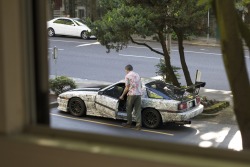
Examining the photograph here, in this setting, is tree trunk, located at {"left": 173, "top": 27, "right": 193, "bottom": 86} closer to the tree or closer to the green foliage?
the tree

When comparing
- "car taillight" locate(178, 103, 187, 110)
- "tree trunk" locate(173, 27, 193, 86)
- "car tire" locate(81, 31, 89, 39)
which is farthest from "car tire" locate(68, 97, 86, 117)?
"tree trunk" locate(173, 27, 193, 86)

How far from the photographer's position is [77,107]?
16.5 feet

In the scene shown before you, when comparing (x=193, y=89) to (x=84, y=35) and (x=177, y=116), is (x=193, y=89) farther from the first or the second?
(x=84, y=35)

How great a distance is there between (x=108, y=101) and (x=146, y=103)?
47cm

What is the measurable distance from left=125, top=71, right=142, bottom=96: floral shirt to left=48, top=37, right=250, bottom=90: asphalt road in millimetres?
1130

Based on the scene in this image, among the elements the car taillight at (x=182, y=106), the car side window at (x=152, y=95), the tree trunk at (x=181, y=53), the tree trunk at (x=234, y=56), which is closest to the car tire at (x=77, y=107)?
the car side window at (x=152, y=95)

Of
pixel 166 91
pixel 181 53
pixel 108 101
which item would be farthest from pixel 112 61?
pixel 166 91

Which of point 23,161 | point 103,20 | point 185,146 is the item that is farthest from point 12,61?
point 103,20

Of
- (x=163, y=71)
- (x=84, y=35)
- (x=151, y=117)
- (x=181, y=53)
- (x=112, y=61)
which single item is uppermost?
(x=84, y=35)

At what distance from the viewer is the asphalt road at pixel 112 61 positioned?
597cm

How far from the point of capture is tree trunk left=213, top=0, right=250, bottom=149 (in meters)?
1.64

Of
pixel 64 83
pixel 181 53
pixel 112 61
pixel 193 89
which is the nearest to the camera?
pixel 193 89

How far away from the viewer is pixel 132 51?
679cm

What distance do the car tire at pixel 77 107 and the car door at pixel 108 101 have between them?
18cm
